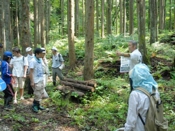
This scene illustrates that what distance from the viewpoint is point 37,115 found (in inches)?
277

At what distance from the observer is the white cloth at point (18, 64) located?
26.2ft

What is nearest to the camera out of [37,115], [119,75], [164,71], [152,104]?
[152,104]

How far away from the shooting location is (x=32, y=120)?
6457mm

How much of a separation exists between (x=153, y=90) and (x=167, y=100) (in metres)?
5.28

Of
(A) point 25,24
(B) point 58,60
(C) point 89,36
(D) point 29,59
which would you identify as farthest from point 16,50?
(C) point 89,36

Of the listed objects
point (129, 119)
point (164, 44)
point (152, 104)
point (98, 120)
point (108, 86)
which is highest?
point (164, 44)

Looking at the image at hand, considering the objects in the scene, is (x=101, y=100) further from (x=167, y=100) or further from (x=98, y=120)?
(x=167, y=100)

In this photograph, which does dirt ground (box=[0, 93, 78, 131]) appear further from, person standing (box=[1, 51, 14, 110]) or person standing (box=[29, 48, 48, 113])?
person standing (box=[29, 48, 48, 113])

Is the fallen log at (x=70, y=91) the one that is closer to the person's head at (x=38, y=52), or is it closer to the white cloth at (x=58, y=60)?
the white cloth at (x=58, y=60)

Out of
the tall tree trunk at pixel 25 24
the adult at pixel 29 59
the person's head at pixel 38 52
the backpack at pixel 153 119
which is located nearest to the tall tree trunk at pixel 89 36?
the adult at pixel 29 59

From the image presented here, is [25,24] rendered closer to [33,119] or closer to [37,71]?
[37,71]

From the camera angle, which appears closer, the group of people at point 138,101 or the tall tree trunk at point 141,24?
the group of people at point 138,101

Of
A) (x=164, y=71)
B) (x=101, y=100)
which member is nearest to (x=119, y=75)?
(x=164, y=71)

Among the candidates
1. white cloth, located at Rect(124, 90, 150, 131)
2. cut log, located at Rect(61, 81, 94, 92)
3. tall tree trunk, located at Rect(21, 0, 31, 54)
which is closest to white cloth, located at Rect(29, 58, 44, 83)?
cut log, located at Rect(61, 81, 94, 92)
